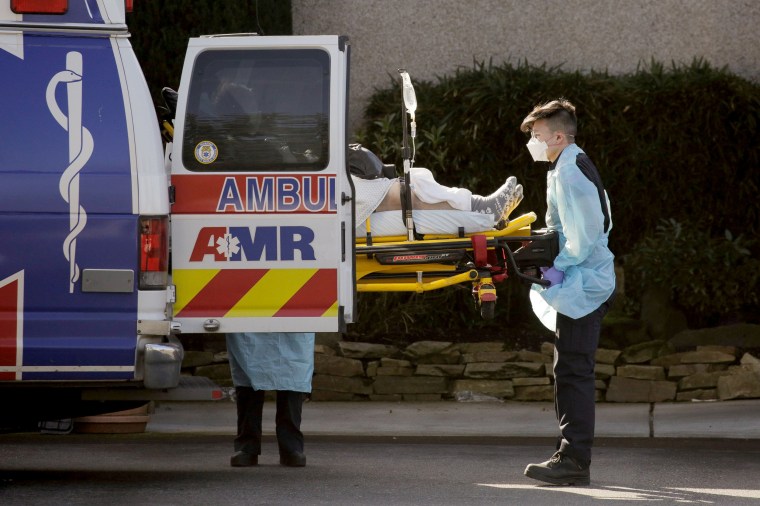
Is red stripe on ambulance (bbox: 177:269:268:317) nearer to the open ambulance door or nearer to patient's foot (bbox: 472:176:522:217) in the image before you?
the open ambulance door

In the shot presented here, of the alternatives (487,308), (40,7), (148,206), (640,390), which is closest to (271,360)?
(487,308)

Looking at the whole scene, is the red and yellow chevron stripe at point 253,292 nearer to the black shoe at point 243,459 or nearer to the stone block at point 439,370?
the black shoe at point 243,459

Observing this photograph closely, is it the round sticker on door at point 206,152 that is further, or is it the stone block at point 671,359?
the stone block at point 671,359

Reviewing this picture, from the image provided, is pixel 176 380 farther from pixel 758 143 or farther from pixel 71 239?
pixel 758 143

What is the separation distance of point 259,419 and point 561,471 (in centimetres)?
167

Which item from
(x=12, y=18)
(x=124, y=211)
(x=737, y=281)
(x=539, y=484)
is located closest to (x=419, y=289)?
(x=539, y=484)

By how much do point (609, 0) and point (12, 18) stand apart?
A: 607 cm

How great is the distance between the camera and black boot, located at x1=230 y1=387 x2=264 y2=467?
7.10m

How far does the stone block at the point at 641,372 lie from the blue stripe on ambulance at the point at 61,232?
15.0 ft

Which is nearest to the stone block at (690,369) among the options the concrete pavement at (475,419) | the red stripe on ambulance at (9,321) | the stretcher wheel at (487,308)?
Result: the concrete pavement at (475,419)

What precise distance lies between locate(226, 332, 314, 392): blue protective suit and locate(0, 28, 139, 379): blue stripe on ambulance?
3.85 ft

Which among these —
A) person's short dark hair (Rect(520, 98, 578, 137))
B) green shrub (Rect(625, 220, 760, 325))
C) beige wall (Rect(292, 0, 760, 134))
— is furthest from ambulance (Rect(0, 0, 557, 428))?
beige wall (Rect(292, 0, 760, 134))

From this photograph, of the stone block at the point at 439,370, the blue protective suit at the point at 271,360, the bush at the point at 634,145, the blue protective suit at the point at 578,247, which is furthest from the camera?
the bush at the point at 634,145

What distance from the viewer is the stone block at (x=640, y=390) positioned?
947cm
